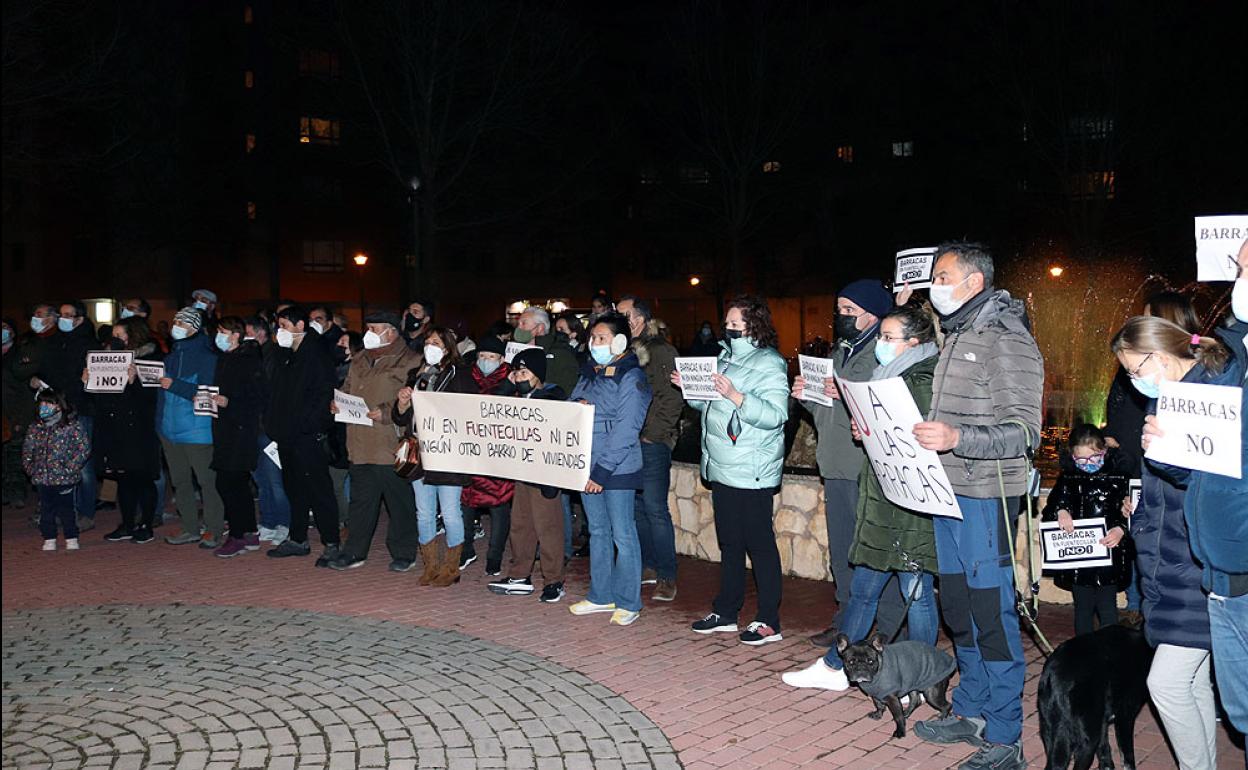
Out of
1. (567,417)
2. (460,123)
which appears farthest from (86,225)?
(567,417)

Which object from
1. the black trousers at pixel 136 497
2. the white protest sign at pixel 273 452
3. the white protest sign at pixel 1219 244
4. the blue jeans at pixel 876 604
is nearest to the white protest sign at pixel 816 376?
the blue jeans at pixel 876 604

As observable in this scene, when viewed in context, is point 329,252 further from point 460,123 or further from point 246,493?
point 246,493

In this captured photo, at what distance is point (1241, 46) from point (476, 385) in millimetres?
29953

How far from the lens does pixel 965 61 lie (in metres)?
Answer: 39.9

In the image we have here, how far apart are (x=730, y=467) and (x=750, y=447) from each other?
205mm

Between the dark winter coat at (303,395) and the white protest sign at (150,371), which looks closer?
the dark winter coat at (303,395)

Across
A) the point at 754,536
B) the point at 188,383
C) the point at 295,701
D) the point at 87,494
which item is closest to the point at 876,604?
the point at 754,536

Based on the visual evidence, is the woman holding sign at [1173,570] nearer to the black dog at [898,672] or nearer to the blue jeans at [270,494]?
the black dog at [898,672]

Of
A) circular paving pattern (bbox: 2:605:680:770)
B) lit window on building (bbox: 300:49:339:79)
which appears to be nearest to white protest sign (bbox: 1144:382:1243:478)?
circular paving pattern (bbox: 2:605:680:770)

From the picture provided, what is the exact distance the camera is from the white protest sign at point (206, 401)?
10.5 metres

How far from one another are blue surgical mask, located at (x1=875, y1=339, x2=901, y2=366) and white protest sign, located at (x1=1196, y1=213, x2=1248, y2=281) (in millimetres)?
1698

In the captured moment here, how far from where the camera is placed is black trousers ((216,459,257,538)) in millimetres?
10609

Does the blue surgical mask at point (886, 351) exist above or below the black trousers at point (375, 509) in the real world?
above

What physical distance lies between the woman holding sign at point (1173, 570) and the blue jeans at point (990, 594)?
2.36 feet
